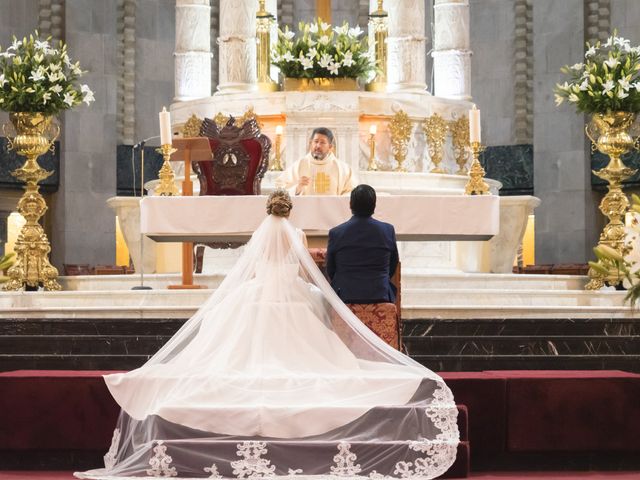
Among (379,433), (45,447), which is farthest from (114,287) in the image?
(379,433)

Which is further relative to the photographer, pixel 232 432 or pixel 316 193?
pixel 316 193

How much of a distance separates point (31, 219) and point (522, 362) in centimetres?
599

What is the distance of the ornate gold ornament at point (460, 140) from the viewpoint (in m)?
17.3

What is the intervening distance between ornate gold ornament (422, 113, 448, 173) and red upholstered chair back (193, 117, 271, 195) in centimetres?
327

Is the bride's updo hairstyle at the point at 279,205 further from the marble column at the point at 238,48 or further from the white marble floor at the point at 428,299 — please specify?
the marble column at the point at 238,48

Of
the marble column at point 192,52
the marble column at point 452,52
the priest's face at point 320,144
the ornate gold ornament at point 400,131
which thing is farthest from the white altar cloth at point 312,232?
the marble column at point 192,52

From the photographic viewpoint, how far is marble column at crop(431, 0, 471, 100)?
18.2 m

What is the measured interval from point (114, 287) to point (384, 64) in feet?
15.2

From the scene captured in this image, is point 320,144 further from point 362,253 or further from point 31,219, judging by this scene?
point 362,253

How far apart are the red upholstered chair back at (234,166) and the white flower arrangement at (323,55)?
207 centimetres

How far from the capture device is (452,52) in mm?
18266

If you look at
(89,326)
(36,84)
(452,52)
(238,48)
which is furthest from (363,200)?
(452,52)

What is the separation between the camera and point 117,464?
7.99m

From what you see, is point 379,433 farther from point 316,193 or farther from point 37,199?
point 37,199
